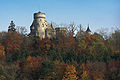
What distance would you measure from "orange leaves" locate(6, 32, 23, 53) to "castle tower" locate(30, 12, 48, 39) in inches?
353

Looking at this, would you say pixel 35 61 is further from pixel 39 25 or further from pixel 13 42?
pixel 39 25

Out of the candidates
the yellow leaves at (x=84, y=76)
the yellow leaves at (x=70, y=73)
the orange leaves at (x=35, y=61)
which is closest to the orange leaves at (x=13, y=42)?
the orange leaves at (x=35, y=61)

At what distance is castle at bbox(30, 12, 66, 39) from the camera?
46.8 meters

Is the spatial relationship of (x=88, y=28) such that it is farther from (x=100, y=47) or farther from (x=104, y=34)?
(x=100, y=47)

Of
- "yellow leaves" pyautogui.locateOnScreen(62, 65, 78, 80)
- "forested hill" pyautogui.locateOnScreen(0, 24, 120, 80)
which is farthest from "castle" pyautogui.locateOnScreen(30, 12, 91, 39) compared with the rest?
"yellow leaves" pyautogui.locateOnScreen(62, 65, 78, 80)

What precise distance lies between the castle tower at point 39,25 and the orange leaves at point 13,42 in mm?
8965

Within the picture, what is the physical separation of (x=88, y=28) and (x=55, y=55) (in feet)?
63.4

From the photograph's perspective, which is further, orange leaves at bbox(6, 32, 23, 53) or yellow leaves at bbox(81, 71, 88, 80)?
orange leaves at bbox(6, 32, 23, 53)

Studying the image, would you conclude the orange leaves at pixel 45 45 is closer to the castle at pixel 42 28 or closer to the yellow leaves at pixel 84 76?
the yellow leaves at pixel 84 76

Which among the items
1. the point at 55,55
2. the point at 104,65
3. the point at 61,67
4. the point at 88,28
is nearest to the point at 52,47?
the point at 55,55

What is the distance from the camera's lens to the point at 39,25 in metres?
47.8

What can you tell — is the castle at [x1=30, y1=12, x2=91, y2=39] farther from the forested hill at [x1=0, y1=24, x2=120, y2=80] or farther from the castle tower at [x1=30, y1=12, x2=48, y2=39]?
the forested hill at [x1=0, y1=24, x2=120, y2=80]

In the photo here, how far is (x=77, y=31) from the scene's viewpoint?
43.7 m

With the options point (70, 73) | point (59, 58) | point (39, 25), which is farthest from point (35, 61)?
point (39, 25)
